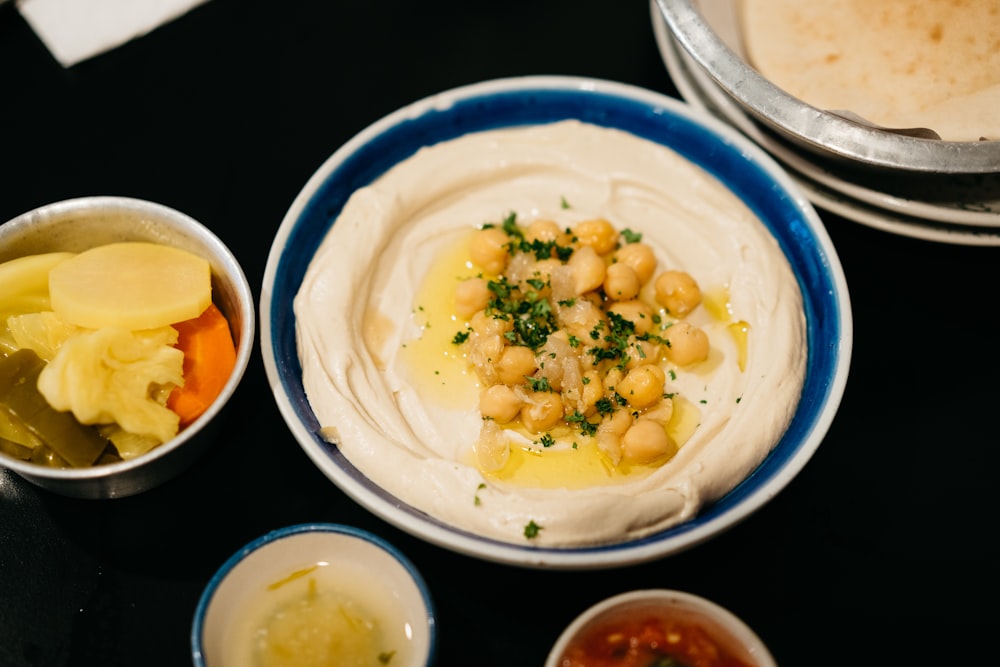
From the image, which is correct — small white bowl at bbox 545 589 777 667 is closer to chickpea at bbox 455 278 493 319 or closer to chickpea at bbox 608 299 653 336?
chickpea at bbox 608 299 653 336

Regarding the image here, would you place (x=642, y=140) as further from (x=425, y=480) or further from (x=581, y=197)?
(x=425, y=480)

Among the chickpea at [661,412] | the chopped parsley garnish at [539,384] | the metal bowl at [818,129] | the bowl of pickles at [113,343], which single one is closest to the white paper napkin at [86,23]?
the bowl of pickles at [113,343]

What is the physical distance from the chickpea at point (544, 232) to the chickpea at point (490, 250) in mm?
112

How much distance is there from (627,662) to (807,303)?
5.28 feet

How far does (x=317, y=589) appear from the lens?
2.50m

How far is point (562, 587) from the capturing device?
2.74 meters

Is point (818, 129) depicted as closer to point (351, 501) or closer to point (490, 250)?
point (490, 250)

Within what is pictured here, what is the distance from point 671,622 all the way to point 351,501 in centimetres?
116

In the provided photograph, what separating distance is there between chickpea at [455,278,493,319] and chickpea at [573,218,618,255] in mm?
446

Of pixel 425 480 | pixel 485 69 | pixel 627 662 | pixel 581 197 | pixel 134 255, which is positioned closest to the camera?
pixel 627 662

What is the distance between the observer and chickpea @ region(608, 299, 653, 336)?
10.4 ft

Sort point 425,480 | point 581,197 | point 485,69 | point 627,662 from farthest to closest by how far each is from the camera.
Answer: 1. point 485,69
2. point 581,197
3. point 425,480
4. point 627,662

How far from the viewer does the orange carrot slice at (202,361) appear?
8.94 ft

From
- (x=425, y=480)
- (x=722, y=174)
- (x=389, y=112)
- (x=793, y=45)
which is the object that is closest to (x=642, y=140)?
(x=722, y=174)
